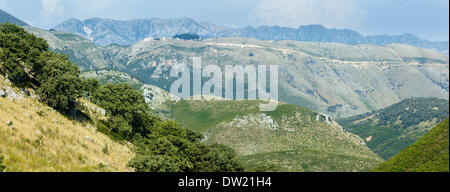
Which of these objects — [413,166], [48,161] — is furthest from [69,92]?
[413,166]

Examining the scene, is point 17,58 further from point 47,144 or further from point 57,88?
point 47,144

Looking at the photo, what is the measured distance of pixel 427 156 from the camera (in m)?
65.6

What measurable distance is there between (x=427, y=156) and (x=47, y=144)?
7006 centimetres

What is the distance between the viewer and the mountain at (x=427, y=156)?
5766 centimetres

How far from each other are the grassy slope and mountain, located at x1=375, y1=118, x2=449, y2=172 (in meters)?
54.7

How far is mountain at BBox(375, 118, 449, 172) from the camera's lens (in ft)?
189

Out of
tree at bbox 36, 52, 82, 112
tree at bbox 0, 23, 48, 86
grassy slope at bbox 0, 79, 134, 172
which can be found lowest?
grassy slope at bbox 0, 79, 134, 172

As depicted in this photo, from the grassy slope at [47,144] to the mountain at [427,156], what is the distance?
2154 inches

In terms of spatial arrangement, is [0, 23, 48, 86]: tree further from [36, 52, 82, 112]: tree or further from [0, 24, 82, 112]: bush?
[36, 52, 82, 112]: tree

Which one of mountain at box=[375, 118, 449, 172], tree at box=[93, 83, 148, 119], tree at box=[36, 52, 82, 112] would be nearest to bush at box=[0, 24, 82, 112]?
tree at box=[36, 52, 82, 112]

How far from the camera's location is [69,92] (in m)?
62.1
